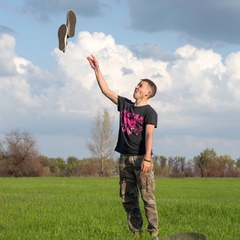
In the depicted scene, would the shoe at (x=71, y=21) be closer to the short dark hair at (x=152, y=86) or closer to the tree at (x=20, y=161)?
the short dark hair at (x=152, y=86)

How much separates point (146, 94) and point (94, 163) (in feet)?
255

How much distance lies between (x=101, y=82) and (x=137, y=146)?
1.04m

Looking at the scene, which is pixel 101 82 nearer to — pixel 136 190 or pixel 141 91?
pixel 141 91

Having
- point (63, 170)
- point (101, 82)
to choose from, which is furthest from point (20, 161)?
point (101, 82)

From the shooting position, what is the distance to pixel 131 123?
6.98m

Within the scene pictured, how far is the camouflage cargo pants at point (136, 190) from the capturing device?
6.92 metres

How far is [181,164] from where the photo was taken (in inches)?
3799

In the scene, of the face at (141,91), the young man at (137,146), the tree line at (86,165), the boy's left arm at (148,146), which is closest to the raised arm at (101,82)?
the young man at (137,146)

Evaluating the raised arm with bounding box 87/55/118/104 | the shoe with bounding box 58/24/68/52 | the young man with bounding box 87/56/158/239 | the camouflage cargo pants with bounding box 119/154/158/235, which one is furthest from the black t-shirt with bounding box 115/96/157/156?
the shoe with bounding box 58/24/68/52

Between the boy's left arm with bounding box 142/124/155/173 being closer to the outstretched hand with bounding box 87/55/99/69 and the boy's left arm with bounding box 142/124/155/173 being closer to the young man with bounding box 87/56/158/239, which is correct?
the young man with bounding box 87/56/158/239

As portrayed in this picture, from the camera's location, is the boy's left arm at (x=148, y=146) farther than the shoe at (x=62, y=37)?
No

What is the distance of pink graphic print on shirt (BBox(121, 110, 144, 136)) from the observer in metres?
6.95

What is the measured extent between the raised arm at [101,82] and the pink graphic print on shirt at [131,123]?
0.34 meters

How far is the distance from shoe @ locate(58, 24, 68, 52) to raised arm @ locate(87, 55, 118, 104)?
18.2 inches
